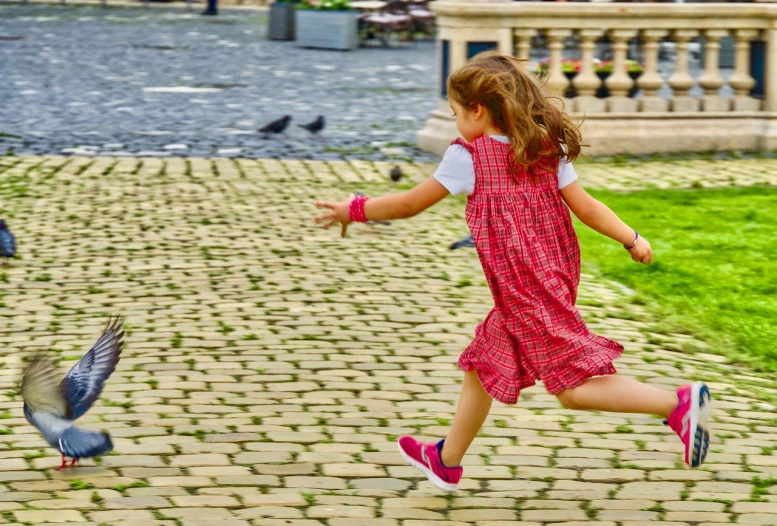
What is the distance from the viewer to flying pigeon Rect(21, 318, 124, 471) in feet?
13.1

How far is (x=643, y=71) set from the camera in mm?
11672

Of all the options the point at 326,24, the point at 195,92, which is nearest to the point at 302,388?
the point at 195,92

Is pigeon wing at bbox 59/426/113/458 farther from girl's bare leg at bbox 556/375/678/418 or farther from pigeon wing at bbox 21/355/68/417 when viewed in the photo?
girl's bare leg at bbox 556/375/678/418

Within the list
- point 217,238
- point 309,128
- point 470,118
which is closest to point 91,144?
point 309,128

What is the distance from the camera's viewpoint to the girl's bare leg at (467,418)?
12.9 ft

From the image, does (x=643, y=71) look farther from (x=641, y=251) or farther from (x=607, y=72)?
(x=641, y=251)

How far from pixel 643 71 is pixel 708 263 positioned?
471 centimetres

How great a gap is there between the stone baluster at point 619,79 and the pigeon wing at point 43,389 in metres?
8.11

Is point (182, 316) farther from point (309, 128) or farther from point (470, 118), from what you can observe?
point (309, 128)

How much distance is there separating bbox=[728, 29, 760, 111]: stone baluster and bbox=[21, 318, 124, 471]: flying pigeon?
8.63 m

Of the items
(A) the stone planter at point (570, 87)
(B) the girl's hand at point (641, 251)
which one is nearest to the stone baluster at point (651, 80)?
(A) the stone planter at point (570, 87)

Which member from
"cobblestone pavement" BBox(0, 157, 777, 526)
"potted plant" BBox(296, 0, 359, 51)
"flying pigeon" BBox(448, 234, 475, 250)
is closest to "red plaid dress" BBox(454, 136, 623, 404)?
"cobblestone pavement" BBox(0, 157, 777, 526)

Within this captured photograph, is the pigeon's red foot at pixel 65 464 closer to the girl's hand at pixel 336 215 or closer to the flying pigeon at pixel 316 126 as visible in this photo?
the girl's hand at pixel 336 215

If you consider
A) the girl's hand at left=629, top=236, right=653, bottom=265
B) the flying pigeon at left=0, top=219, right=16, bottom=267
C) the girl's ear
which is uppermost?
the girl's ear
